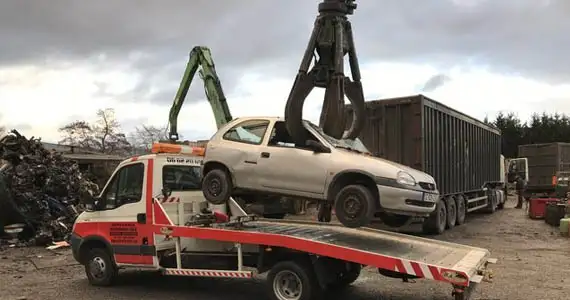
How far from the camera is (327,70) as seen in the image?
776 centimetres

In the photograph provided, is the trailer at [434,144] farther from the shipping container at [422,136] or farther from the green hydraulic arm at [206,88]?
the green hydraulic arm at [206,88]

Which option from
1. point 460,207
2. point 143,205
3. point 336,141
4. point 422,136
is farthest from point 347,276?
point 460,207

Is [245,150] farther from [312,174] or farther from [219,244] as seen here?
[219,244]

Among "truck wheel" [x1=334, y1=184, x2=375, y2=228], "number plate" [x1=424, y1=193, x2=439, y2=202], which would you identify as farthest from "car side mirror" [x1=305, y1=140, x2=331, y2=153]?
"number plate" [x1=424, y1=193, x2=439, y2=202]

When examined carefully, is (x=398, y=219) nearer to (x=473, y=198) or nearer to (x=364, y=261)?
(x=364, y=261)

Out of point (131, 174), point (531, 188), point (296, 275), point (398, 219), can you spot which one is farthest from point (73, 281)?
point (531, 188)

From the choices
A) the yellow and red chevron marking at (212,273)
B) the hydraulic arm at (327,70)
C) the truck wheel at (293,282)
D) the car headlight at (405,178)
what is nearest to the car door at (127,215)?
the yellow and red chevron marking at (212,273)

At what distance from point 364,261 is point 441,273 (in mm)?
838

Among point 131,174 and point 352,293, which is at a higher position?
point 131,174

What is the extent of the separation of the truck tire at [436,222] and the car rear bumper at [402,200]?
269 inches

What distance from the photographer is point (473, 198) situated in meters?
19.2

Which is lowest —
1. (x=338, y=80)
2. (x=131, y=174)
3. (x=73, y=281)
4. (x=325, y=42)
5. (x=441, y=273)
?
(x=73, y=281)

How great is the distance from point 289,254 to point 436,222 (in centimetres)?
780

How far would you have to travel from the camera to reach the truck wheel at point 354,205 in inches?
272
